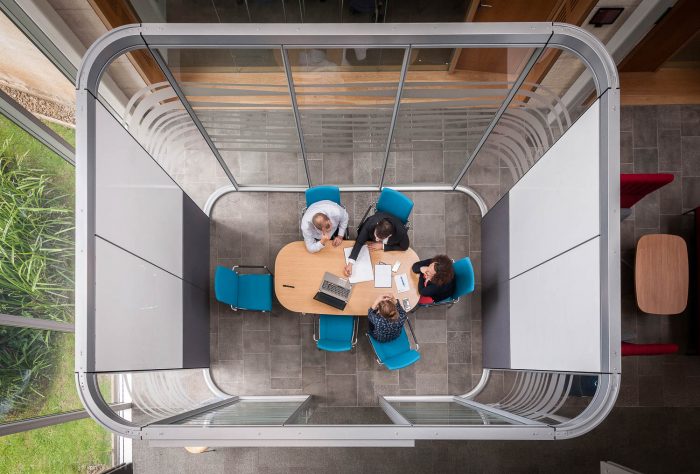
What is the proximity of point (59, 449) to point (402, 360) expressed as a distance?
3316 mm

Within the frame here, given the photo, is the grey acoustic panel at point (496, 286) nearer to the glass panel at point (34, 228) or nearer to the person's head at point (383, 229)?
the person's head at point (383, 229)

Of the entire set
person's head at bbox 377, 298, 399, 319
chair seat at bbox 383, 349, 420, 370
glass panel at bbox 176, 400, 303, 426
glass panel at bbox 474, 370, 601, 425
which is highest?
person's head at bbox 377, 298, 399, 319

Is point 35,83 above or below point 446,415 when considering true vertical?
above

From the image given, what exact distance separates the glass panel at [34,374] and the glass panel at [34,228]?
0.19 m

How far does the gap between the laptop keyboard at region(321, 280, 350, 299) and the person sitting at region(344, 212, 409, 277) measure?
5.6 inches

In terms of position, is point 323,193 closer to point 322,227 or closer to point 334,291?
point 322,227

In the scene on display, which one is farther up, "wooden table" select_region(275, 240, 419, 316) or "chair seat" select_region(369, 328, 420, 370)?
"wooden table" select_region(275, 240, 419, 316)

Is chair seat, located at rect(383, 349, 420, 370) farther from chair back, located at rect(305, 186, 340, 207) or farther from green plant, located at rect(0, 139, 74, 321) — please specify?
green plant, located at rect(0, 139, 74, 321)

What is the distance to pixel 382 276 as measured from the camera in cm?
367

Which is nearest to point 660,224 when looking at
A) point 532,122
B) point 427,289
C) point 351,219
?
point 532,122

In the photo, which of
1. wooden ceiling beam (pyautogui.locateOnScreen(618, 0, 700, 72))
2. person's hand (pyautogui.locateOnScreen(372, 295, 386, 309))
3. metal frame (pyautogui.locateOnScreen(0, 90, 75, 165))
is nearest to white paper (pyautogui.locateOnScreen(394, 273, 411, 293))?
person's hand (pyautogui.locateOnScreen(372, 295, 386, 309))

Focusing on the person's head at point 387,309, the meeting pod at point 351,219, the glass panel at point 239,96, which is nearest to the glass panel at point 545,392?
the meeting pod at point 351,219

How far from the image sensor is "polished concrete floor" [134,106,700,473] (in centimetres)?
435

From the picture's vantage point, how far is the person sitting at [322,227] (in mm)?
3547
